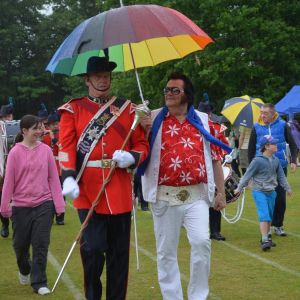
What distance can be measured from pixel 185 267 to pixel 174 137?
2.90 meters

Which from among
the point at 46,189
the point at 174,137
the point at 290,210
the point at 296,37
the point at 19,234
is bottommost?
the point at 290,210

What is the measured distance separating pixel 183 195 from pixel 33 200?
81.6 inches

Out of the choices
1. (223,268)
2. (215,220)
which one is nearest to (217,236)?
(215,220)

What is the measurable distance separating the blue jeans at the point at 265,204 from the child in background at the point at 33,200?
322 centimetres

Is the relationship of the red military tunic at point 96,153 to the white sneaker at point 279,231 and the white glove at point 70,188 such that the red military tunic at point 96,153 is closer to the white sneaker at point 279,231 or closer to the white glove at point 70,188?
the white glove at point 70,188

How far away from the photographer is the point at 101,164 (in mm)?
5422

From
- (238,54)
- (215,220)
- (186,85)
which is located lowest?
(215,220)

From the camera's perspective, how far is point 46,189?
739 centimetres

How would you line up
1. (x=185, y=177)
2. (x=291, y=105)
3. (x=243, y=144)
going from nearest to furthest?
(x=185, y=177)
(x=243, y=144)
(x=291, y=105)

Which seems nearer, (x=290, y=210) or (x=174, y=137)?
(x=174, y=137)

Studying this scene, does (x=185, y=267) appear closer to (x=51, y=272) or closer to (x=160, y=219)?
(x=51, y=272)

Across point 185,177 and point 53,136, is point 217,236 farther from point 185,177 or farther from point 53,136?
point 185,177

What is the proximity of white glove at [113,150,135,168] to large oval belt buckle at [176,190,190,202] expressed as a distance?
0.71m

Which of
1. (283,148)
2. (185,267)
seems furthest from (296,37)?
(185,267)
